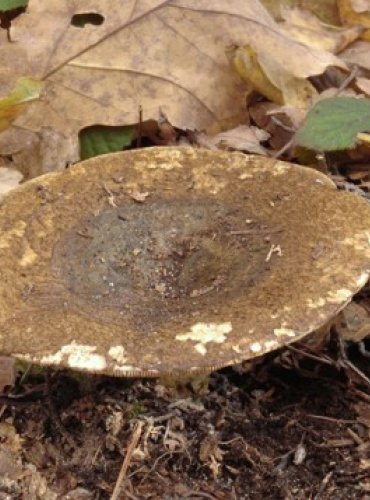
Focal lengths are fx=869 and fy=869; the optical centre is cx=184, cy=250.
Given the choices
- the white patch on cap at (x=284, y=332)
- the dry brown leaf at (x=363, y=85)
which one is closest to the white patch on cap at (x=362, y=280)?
the white patch on cap at (x=284, y=332)

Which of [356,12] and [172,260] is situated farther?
[356,12]

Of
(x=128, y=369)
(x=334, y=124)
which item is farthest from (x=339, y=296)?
(x=334, y=124)

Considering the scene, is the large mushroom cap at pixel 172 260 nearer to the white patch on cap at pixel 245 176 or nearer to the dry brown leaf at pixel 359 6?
the white patch on cap at pixel 245 176

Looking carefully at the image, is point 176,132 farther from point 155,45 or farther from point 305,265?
point 305,265

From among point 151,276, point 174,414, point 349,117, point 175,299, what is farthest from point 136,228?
point 349,117

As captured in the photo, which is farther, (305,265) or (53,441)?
(53,441)

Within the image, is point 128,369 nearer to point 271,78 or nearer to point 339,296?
point 339,296

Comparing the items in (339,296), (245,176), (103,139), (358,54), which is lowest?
(103,139)
